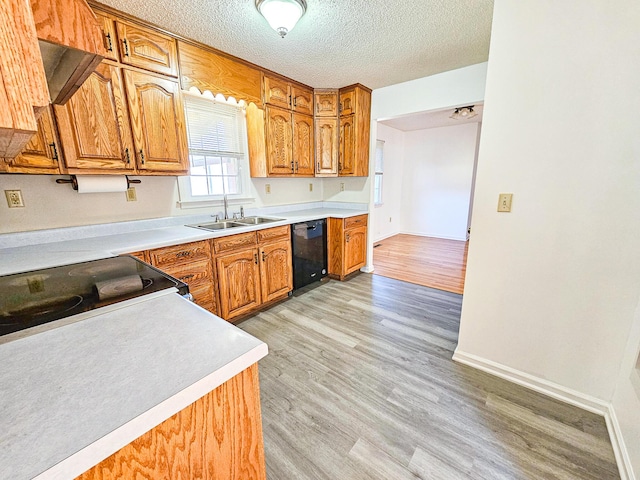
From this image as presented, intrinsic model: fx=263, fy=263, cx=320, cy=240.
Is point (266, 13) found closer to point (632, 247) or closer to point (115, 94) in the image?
point (115, 94)

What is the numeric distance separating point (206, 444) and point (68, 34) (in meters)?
0.90

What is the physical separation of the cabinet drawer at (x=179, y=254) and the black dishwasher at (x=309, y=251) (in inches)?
37.7

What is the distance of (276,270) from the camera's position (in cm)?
267

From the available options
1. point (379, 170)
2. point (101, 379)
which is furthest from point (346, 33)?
point (379, 170)

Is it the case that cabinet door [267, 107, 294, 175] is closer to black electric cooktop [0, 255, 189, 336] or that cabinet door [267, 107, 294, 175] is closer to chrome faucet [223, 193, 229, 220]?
chrome faucet [223, 193, 229, 220]

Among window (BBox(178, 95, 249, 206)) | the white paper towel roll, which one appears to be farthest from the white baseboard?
the white paper towel roll

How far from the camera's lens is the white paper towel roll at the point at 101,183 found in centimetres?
175

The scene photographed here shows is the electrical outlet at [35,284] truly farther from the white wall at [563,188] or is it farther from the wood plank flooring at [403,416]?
the white wall at [563,188]

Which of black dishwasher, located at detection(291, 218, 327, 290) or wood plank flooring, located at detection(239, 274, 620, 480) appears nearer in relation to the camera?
wood plank flooring, located at detection(239, 274, 620, 480)

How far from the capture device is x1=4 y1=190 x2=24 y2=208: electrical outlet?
167 cm

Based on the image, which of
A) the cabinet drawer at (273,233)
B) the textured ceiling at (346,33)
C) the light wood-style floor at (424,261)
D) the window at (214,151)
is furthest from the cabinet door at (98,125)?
the light wood-style floor at (424,261)

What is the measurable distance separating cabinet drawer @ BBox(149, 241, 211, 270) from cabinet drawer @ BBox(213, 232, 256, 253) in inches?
3.2

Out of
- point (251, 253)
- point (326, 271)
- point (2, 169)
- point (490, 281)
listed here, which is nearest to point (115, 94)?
point (2, 169)

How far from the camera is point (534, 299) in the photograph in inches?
63.1
